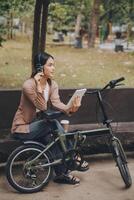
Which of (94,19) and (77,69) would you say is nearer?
(77,69)

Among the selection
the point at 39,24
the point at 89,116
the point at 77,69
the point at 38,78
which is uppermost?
the point at 39,24

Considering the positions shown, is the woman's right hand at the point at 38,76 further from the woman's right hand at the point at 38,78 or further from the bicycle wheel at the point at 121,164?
the bicycle wheel at the point at 121,164

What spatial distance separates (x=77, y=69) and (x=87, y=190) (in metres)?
10.3

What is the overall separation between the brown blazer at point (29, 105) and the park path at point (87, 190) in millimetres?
660

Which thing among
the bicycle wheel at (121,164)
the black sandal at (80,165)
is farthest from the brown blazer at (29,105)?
the bicycle wheel at (121,164)

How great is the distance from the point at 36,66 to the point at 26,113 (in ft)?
1.66

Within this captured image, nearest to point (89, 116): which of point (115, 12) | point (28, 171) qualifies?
point (28, 171)

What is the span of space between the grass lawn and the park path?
5138 mm

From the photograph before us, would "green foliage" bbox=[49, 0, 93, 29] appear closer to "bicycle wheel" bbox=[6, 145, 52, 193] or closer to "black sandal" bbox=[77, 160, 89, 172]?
"black sandal" bbox=[77, 160, 89, 172]

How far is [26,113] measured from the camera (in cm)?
580

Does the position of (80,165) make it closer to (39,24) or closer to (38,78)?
(38,78)

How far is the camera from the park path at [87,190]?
18.4ft

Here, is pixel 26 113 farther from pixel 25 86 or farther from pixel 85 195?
pixel 85 195

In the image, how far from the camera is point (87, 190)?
19.1 ft
